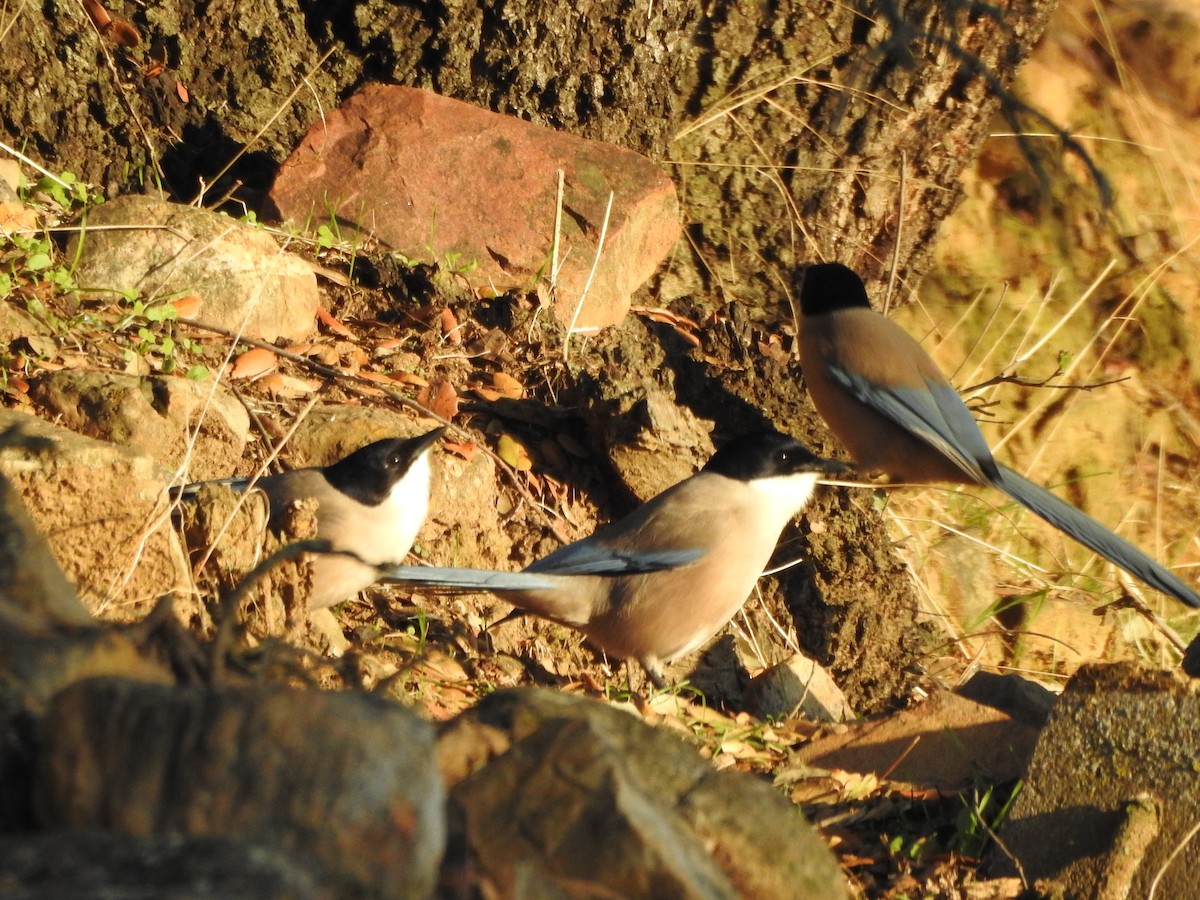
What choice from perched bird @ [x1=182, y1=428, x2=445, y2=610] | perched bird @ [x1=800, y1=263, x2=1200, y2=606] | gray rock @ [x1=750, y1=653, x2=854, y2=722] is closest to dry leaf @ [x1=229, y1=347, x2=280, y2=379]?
perched bird @ [x1=182, y1=428, x2=445, y2=610]

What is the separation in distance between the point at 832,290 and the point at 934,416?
806 millimetres

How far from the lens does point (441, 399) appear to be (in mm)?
5914

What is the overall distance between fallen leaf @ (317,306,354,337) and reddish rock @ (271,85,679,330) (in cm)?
47

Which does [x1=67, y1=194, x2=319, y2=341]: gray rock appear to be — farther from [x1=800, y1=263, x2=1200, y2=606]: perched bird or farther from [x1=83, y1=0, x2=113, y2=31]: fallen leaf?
[x1=800, y1=263, x2=1200, y2=606]: perched bird

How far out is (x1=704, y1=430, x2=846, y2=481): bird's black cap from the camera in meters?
5.38

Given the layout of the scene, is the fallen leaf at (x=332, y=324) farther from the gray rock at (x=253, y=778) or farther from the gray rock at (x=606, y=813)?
the gray rock at (x=253, y=778)

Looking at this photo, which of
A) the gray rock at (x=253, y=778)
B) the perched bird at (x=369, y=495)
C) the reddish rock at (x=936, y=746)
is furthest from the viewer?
the perched bird at (x=369, y=495)

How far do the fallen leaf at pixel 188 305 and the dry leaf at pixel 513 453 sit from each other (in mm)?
1367

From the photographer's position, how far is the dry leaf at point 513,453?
5.94 meters

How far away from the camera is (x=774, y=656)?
19.9ft

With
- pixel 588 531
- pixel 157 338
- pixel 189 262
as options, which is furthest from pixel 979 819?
pixel 189 262

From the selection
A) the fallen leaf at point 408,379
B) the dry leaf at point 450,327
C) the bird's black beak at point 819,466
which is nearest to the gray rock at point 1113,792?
the bird's black beak at point 819,466

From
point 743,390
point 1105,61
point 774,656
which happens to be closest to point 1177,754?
point 774,656

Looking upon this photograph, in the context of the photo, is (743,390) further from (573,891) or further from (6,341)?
(573,891)
